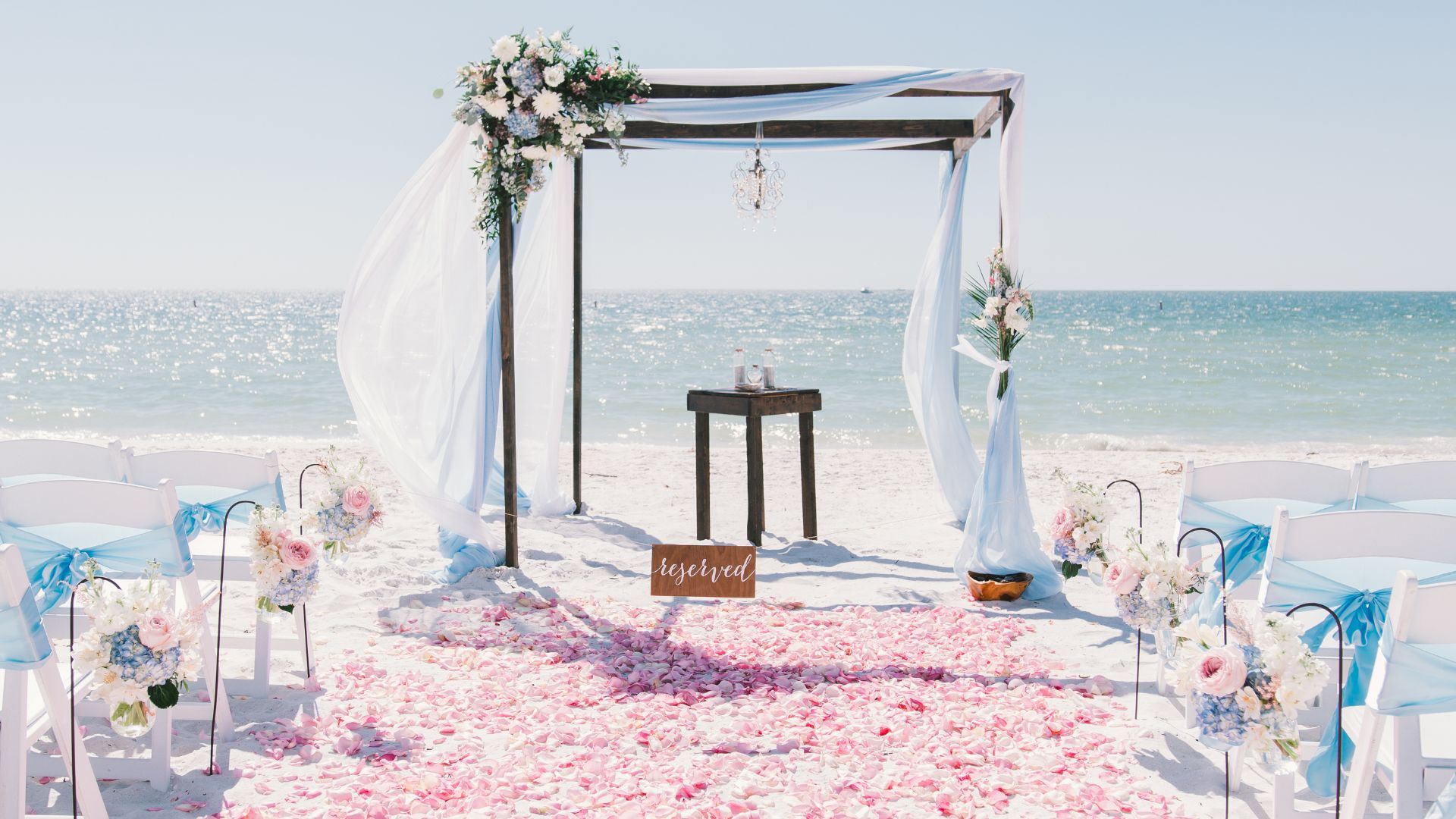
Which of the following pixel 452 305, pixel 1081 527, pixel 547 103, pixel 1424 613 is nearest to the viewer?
pixel 1424 613

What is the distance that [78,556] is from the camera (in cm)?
253

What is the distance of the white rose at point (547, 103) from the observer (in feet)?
14.6

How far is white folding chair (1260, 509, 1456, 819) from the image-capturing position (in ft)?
7.11

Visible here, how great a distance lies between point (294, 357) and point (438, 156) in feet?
73.8

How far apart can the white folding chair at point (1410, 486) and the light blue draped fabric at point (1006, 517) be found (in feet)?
5.44

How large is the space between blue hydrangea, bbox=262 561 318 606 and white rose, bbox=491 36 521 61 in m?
2.62

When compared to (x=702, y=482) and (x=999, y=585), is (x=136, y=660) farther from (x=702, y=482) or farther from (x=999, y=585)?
(x=702, y=482)

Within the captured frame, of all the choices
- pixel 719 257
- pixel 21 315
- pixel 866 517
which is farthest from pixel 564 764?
pixel 21 315

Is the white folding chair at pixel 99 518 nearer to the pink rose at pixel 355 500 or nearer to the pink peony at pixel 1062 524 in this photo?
the pink rose at pixel 355 500

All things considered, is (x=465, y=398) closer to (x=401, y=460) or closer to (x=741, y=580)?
(x=401, y=460)

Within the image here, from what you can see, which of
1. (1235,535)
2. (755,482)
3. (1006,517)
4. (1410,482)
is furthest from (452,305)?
(1410,482)

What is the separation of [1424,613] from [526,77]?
3.95 meters

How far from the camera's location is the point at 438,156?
4762 mm

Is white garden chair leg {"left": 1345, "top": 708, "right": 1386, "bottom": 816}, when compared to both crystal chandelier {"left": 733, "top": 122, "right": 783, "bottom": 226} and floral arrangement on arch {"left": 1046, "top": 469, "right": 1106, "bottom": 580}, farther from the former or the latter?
crystal chandelier {"left": 733, "top": 122, "right": 783, "bottom": 226}
